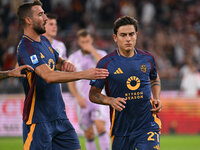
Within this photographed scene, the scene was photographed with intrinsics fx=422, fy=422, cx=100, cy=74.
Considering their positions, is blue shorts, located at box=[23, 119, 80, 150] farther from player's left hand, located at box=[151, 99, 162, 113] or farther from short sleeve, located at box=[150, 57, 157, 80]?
short sleeve, located at box=[150, 57, 157, 80]

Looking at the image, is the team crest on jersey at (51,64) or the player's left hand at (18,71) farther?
the team crest on jersey at (51,64)

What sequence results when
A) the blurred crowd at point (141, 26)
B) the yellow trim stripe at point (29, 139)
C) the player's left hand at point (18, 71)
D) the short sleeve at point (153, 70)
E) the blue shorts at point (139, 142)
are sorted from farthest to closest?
the blurred crowd at point (141, 26) < the short sleeve at point (153, 70) < the blue shorts at point (139, 142) < the yellow trim stripe at point (29, 139) < the player's left hand at point (18, 71)

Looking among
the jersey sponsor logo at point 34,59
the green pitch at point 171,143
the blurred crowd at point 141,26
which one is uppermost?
the blurred crowd at point 141,26

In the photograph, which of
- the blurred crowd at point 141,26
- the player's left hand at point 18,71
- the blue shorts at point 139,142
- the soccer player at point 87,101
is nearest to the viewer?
the player's left hand at point 18,71

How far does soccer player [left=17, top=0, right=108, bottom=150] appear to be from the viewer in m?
5.28

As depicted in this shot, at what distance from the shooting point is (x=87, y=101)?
30.8 feet

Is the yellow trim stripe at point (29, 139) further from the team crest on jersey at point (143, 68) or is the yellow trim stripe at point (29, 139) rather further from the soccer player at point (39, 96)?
the team crest on jersey at point (143, 68)

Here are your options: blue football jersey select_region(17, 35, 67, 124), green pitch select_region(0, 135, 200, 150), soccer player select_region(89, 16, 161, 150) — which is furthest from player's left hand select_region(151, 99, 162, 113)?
green pitch select_region(0, 135, 200, 150)

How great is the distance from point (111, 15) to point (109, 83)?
13.5 metres

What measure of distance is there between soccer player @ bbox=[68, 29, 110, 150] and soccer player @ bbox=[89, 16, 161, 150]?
3344 mm

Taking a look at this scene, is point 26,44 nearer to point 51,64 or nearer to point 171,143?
point 51,64

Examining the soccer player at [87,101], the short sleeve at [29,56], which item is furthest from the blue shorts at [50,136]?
the soccer player at [87,101]

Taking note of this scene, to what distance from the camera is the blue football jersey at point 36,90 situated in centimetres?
528

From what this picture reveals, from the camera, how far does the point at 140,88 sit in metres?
5.55
